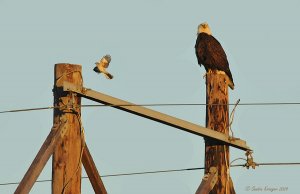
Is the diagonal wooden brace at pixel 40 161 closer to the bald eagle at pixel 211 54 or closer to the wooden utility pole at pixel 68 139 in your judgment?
the wooden utility pole at pixel 68 139

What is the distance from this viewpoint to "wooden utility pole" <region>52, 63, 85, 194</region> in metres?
7.34

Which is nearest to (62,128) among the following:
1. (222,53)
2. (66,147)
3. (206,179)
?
(66,147)

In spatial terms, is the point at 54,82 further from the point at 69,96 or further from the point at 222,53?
the point at 222,53

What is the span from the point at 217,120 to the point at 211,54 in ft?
16.9

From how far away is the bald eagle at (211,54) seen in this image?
1295 centimetres

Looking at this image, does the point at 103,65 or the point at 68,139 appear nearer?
the point at 68,139

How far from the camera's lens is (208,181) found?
7895 millimetres

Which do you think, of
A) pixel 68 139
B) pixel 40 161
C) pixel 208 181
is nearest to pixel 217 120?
pixel 208 181

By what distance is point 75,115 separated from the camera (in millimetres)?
7625

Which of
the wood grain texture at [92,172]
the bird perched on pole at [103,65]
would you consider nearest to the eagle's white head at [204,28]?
the bird perched on pole at [103,65]

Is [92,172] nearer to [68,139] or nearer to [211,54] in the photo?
[68,139]

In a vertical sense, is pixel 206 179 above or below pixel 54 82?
below

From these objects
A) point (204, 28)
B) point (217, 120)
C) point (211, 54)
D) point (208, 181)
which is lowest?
point (208, 181)

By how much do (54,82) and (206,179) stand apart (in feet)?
5.54
